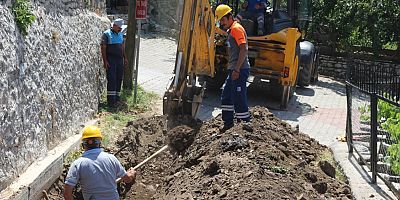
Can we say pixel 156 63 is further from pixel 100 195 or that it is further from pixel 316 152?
pixel 100 195

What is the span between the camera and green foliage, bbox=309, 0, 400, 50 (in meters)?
18.5

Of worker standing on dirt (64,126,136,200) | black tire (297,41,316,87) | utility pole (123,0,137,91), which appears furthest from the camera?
black tire (297,41,316,87)

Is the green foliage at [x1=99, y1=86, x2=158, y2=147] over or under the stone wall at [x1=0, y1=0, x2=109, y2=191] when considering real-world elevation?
under

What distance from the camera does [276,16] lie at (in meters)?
13.3

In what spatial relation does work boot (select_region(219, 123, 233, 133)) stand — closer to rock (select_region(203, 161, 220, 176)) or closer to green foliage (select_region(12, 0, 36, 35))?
rock (select_region(203, 161, 220, 176))

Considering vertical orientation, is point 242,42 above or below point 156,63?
above

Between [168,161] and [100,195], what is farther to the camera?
[168,161]

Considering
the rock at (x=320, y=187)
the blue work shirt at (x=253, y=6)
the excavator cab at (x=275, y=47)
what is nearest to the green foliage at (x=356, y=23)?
the excavator cab at (x=275, y=47)

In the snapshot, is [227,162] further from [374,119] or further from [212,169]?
[374,119]

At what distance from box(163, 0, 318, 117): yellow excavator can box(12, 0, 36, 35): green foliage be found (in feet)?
10.4

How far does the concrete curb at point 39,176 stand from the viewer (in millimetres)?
5656

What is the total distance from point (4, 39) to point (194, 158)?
116 inches

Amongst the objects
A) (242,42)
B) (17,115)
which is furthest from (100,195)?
(242,42)

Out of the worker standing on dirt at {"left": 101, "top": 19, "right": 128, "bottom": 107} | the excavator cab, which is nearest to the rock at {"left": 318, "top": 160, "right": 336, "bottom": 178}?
the worker standing on dirt at {"left": 101, "top": 19, "right": 128, "bottom": 107}
